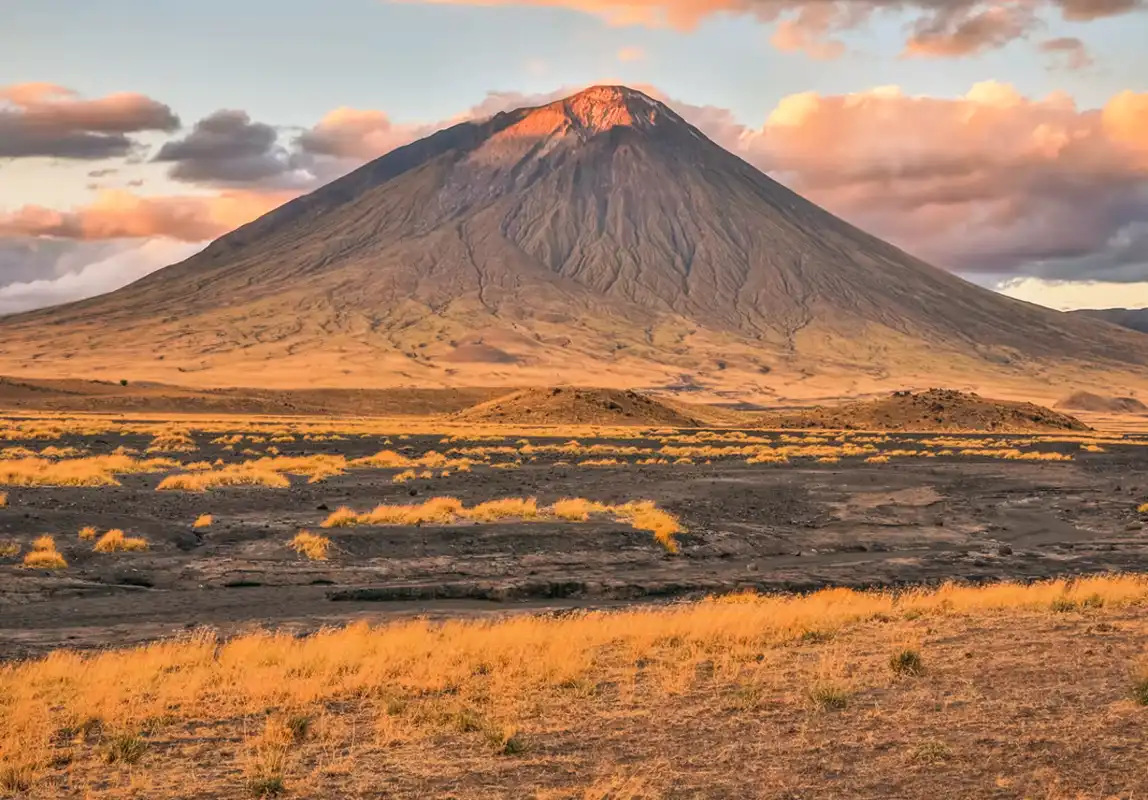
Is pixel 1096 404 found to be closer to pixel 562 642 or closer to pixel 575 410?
pixel 575 410

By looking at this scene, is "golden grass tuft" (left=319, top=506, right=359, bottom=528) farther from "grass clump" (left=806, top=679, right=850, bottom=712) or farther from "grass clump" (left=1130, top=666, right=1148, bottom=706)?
"grass clump" (left=1130, top=666, right=1148, bottom=706)

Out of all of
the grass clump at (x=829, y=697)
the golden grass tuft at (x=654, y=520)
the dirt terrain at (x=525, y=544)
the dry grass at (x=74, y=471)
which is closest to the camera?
the grass clump at (x=829, y=697)

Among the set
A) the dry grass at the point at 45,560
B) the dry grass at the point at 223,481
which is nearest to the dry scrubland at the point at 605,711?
the dry grass at the point at 45,560

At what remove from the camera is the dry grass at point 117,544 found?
2452 centimetres

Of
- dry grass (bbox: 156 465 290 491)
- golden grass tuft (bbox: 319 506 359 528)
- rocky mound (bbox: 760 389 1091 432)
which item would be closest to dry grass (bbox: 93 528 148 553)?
golden grass tuft (bbox: 319 506 359 528)

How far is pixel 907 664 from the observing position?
1366 cm

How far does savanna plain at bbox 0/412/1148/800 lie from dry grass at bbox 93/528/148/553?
7cm

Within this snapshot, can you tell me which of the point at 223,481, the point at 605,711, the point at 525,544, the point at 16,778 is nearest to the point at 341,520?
the point at 525,544

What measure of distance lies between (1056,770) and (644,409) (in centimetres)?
9359

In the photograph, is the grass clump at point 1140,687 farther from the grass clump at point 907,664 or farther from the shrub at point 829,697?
the shrub at point 829,697

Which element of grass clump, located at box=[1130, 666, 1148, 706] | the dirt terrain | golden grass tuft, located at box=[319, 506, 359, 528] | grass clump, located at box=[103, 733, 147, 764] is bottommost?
the dirt terrain

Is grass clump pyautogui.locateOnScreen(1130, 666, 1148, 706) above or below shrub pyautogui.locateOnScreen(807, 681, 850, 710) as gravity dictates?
above

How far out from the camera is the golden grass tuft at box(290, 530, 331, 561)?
2448 centimetres

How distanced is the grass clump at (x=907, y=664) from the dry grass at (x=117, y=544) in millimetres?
17121
